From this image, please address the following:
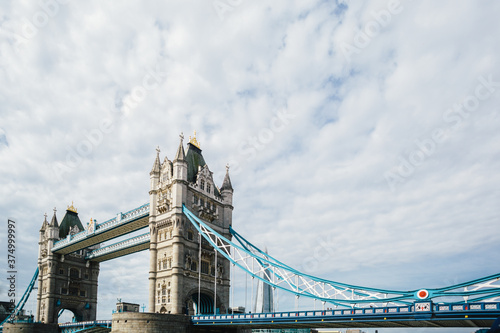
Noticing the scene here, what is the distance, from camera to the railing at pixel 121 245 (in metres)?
69.8

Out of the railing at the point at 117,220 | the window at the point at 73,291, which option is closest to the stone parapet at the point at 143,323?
the railing at the point at 117,220

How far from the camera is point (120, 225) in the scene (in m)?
69.6

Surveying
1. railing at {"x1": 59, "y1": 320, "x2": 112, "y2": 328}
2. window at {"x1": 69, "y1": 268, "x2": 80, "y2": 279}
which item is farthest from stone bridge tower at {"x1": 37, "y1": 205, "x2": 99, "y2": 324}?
railing at {"x1": 59, "y1": 320, "x2": 112, "y2": 328}

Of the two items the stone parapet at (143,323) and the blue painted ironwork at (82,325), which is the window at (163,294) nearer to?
the stone parapet at (143,323)

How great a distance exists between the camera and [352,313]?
42.5 metres

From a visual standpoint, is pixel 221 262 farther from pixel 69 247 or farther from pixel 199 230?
pixel 69 247

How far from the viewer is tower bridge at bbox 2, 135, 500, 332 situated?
39.5 metres

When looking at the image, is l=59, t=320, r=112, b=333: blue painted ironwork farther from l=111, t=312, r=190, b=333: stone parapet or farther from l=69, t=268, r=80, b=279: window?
l=111, t=312, r=190, b=333: stone parapet

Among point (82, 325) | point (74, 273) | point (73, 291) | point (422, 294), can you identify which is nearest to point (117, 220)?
point (82, 325)

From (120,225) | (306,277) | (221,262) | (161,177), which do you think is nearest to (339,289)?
(306,277)

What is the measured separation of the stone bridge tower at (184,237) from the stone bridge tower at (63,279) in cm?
3578

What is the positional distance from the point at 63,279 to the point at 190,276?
136 ft

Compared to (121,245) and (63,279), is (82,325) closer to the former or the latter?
(121,245)

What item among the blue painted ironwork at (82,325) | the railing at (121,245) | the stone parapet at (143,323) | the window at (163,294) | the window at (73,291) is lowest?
the blue painted ironwork at (82,325)
